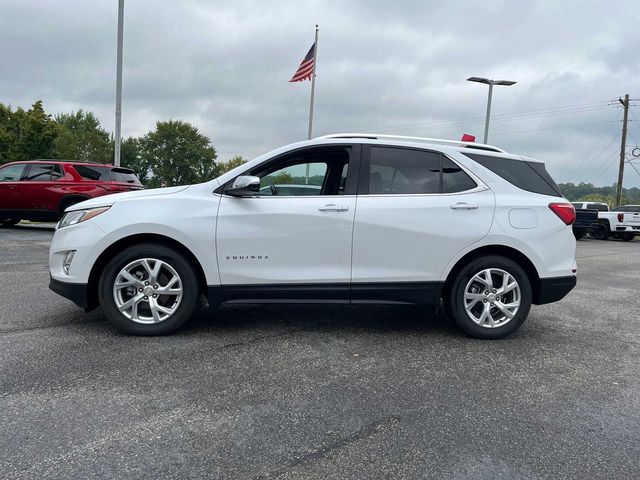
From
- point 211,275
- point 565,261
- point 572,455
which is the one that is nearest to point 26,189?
point 211,275

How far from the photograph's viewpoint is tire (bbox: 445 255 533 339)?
4297 mm

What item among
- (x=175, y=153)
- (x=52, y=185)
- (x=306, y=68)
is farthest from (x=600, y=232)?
(x=175, y=153)

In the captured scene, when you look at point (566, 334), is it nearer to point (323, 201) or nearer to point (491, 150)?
point (491, 150)

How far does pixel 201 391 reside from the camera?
312cm

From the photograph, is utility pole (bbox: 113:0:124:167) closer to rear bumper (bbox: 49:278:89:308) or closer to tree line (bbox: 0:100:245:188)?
rear bumper (bbox: 49:278:89:308)

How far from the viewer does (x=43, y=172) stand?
1272 centimetres

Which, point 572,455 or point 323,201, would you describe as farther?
point 323,201

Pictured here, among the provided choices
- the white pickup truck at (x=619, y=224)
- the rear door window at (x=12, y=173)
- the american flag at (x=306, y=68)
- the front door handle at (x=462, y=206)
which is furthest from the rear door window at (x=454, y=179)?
the white pickup truck at (x=619, y=224)

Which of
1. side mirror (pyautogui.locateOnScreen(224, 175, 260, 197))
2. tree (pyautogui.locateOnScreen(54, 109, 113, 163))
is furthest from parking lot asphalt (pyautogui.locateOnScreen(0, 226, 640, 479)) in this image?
tree (pyautogui.locateOnScreen(54, 109, 113, 163))

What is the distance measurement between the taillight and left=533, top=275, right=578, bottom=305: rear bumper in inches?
20.1

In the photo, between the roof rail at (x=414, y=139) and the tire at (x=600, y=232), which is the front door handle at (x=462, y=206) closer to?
the roof rail at (x=414, y=139)

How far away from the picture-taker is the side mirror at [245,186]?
13.3ft

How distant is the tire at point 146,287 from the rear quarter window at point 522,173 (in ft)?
8.95

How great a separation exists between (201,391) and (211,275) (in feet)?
4.05
